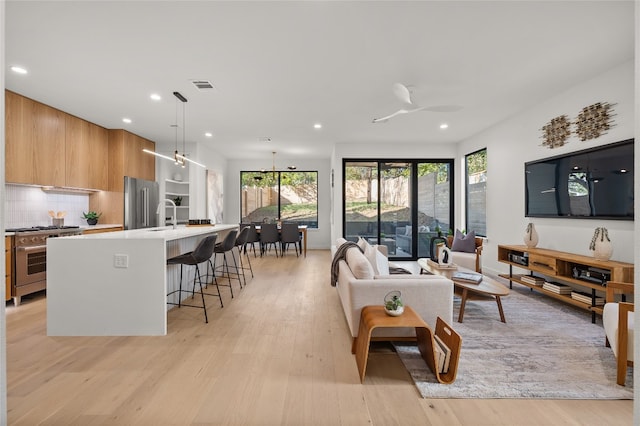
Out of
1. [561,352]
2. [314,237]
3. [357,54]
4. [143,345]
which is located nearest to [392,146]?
[314,237]

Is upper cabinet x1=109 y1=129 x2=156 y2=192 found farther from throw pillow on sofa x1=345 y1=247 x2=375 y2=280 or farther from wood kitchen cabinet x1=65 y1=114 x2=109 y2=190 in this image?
throw pillow on sofa x1=345 y1=247 x2=375 y2=280

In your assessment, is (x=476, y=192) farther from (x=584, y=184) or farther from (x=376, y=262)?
(x=376, y=262)

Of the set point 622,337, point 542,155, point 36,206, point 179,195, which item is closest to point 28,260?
point 36,206

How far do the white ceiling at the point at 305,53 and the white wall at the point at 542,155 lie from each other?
21 cm

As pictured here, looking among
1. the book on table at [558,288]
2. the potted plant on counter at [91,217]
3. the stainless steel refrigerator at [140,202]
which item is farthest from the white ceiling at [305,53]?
the book on table at [558,288]

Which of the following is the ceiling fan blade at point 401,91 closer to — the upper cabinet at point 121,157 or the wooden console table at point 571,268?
the wooden console table at point 571,268

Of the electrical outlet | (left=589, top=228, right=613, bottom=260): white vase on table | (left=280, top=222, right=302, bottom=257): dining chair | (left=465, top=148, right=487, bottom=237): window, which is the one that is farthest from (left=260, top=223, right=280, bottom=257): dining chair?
(left=589, top=228, right=613, bottom=260): white vase on table

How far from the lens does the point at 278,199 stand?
9023 millimetres

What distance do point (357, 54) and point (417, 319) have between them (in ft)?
8.00

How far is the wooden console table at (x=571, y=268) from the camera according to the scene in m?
2.92

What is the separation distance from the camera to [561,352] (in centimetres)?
252

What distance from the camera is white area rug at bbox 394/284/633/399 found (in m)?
1.99

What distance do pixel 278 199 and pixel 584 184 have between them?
22.8 feet

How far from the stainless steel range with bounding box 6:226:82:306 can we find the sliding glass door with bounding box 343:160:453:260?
5.20m
